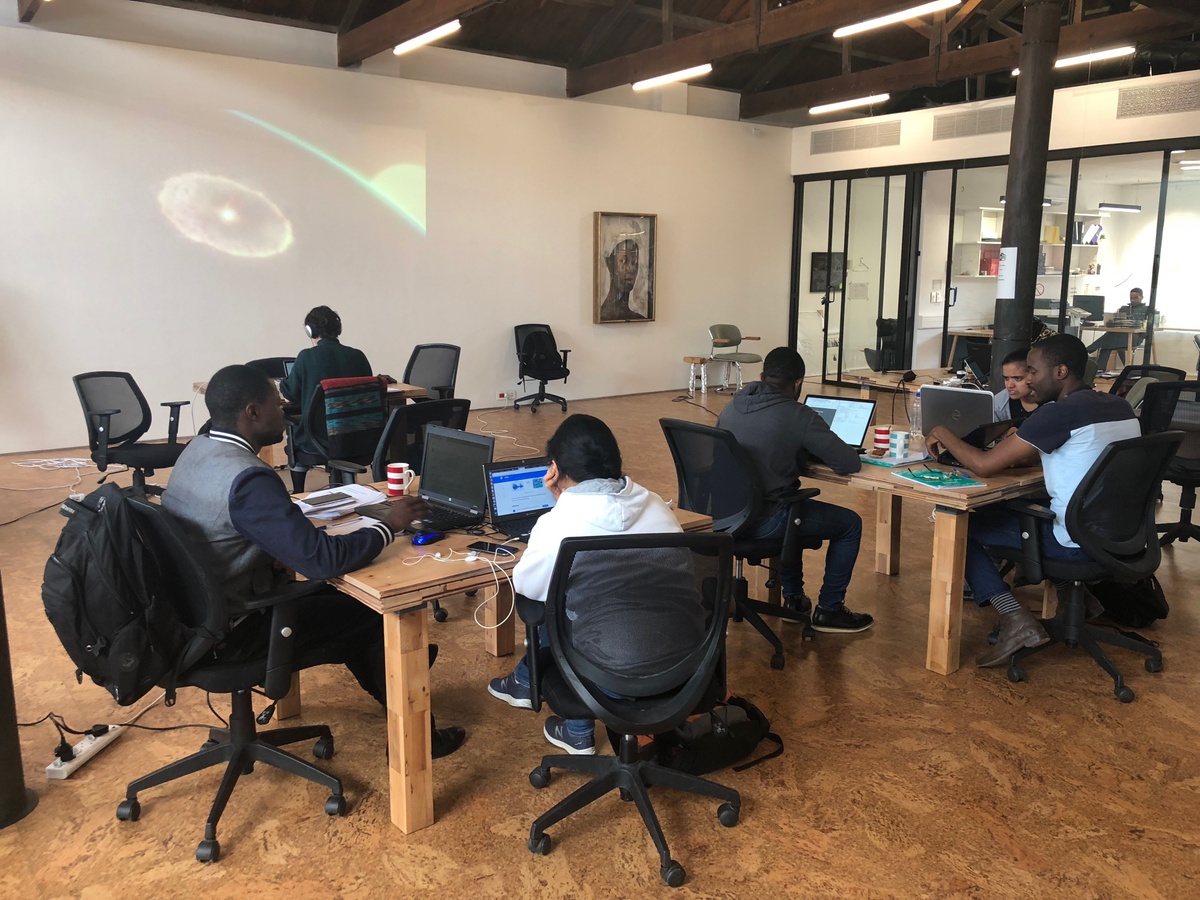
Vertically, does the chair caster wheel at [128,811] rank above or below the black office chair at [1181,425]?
below

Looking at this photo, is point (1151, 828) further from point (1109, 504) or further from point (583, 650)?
point (583, 650)

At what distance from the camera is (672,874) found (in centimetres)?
224

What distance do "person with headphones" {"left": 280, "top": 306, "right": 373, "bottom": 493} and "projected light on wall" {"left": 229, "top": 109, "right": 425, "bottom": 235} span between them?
4018 mm

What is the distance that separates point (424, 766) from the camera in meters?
2.48

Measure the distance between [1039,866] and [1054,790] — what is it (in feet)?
1.35

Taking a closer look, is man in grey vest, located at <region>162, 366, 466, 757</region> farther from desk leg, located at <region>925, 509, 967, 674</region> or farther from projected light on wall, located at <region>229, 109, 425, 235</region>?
projected light on wall, located at <region>229, 109, 425, 235</region>

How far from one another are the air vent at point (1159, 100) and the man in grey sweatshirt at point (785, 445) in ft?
24.7

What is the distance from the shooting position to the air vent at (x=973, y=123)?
1015 cm

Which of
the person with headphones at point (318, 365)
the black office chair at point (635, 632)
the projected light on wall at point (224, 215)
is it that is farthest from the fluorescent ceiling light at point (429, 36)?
the black office chair at point (635, 632)

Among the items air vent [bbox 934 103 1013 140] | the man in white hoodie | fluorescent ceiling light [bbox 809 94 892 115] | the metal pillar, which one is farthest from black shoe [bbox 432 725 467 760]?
air vent [bbox 934 103 1013 140]

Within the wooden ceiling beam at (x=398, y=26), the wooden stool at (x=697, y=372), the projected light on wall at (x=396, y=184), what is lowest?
the wooden stool at (x=697, y=372)

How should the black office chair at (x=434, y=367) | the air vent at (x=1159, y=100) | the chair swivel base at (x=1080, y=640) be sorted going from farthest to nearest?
the air vent at (x=1159, y=100)
the black office chair at (x=434, y=367)
the chair swivel base at (x=1080, y=640)

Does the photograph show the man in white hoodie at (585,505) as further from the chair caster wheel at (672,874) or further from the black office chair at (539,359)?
the black office chair at (539,359)

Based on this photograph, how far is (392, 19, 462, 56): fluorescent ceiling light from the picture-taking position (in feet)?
24.6
